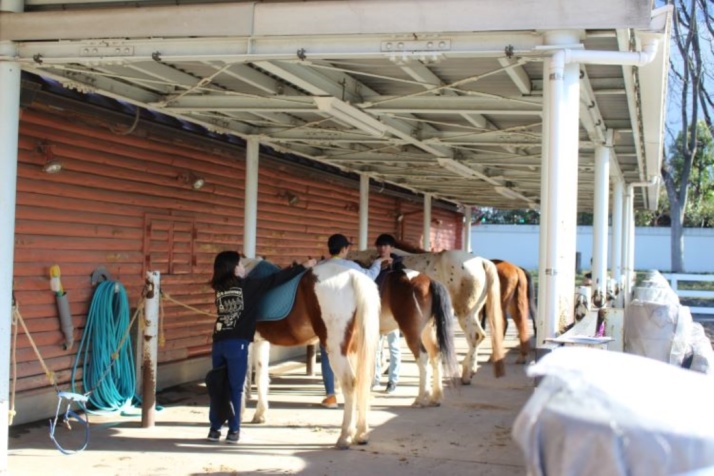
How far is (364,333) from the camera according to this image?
6.40 metres

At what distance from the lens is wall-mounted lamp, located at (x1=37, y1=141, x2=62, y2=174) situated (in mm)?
6879

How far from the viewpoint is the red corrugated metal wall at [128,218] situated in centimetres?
687

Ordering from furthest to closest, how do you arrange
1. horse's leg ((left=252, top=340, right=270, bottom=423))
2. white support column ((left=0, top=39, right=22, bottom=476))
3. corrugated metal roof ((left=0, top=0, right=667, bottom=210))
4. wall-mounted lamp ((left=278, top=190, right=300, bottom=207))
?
wall-mounted lamp ((left=278, top=190, right=300, bottom=207)) < horse's leg ((left=252, top=340, right=270, bottom=423)) < white support column ((left=0, top=39, right=22, bottom=476)) < corrugated metal roof ((left=0, top=0, right=667, bottom=210))

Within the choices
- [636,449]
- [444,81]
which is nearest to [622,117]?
[444,81]

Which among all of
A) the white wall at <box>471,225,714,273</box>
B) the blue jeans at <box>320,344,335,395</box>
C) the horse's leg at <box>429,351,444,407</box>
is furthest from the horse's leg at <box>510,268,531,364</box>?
the white wall at <box>471,225,714,273</box>

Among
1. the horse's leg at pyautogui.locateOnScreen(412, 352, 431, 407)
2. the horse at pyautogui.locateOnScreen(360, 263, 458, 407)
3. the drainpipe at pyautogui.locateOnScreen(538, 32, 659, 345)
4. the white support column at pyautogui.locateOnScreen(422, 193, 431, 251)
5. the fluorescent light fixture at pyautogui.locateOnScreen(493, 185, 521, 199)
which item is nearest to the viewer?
the drainpipe at pyautogui.locateOnScreen(538, 32, 659, 345)

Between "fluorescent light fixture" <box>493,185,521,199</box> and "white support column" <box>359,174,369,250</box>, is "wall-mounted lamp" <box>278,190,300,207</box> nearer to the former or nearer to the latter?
"white support column" <box>359,174,369,250</box>

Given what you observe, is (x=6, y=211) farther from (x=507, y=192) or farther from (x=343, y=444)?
(x=507, y=192)

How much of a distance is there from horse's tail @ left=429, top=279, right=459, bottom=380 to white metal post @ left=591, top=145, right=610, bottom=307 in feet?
5.06

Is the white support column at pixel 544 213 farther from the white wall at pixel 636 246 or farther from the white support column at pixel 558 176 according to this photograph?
the white wall at pixel 636 246

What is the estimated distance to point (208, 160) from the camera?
959 cm

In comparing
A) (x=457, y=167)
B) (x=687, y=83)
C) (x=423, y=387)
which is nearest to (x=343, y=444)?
(x=423, y=387)

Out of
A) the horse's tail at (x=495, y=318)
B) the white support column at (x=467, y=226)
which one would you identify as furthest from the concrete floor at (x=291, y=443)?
the white support column at (x=467, y=226)

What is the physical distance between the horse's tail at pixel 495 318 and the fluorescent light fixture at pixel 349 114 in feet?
7.88
